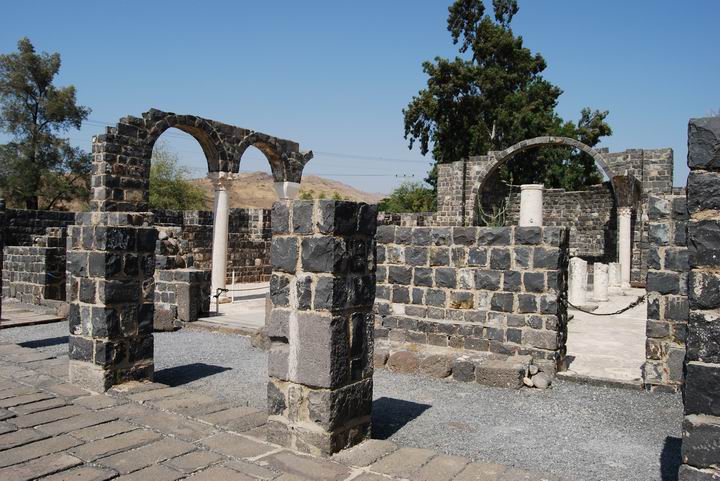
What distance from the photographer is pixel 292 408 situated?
4016mm

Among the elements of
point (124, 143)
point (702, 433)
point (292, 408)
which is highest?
point (124, 143)

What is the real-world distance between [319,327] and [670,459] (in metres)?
2.72

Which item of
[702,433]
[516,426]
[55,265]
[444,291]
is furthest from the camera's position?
[55,265]

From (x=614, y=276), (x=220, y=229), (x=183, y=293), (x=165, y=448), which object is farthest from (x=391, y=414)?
(x=614, y=276)

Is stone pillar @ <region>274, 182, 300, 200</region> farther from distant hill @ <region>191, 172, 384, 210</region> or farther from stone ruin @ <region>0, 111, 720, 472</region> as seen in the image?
distant hill @ <region>191, 172, 384, 210</region>

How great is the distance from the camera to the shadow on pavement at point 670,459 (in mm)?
3920

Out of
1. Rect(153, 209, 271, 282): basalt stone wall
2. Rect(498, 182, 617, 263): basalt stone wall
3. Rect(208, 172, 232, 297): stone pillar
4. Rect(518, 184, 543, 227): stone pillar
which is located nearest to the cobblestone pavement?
Rect(208, 172, 232, 297): stone pillar

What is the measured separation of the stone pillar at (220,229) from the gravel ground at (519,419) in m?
6.29

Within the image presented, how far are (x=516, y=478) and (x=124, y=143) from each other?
12404 mm

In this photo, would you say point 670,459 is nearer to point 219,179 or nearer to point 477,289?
point 477,289

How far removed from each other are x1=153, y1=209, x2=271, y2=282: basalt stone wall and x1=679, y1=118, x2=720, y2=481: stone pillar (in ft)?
52.2

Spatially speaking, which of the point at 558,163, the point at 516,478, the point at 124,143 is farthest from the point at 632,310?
the point at 558,163

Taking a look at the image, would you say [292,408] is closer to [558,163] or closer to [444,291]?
[444,291]

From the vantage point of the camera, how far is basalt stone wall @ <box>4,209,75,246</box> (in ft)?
55.0
